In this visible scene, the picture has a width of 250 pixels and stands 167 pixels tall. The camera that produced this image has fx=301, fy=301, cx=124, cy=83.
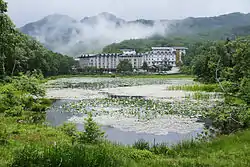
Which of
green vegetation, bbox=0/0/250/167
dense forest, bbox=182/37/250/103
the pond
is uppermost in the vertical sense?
dense forest, bbox=182/37/250/103

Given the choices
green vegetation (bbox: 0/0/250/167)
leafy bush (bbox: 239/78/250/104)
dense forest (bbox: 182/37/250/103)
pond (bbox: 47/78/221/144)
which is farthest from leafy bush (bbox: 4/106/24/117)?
leafy bush (bbox: 239/78/250/104)

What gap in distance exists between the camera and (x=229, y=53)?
43.8 meters

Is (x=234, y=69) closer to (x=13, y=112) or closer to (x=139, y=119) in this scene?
(x=139, y=119)

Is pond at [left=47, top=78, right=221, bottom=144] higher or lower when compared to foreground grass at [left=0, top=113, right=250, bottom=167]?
lower

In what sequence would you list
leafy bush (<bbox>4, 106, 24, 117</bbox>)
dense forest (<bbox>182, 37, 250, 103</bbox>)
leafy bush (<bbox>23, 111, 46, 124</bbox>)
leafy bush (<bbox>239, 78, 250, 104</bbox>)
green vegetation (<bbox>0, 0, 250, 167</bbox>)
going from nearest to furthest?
green vegetation (<bbox>0, 0, 250, 167</bbox>) → leafy bush (<bbox>239, 78, 250, 104</bbox>) → dense forest (<bbox>182, 37, 250, 103</bbox>) → leafy bush (<bbox>4, 106, 24, 117</bbox>) → leafy bush (<bbox>23, 111, 46, 124</bbox>)

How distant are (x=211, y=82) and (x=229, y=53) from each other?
5.67 meters

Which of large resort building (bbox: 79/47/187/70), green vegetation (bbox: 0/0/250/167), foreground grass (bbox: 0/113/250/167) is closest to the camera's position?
foreground grass (bbox: 0/113/250/167)

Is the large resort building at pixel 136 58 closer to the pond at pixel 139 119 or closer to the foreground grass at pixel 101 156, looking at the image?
the pond at pixel 139 119

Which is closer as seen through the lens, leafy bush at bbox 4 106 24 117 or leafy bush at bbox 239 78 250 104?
leafy bush at bbox 239 78 250 104

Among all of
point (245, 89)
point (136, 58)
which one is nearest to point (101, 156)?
point (245, 89)

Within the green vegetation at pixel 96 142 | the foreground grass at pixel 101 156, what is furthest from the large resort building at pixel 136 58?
the foreground grass at pixel 101 156

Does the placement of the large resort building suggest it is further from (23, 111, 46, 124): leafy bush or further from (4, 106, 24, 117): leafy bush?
(4, 106, 24, 117): leafy bush

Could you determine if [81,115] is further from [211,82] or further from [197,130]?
[211,82]

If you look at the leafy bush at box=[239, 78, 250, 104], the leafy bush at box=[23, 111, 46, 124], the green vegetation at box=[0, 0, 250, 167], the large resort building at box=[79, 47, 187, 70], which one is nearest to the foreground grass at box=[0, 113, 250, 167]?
the green vegetation at box=[0, 0, 250, 167]
